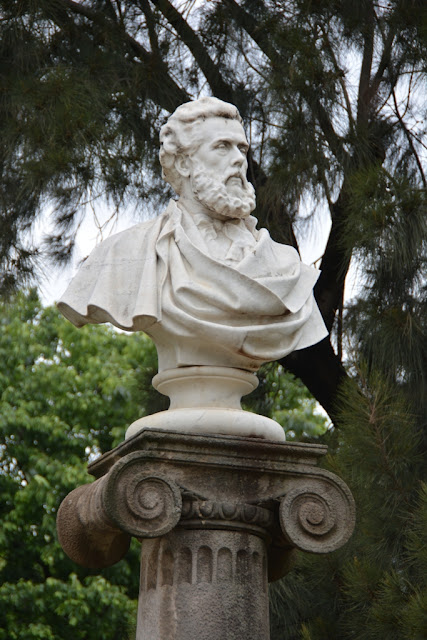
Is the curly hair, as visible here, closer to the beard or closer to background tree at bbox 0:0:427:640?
the beard

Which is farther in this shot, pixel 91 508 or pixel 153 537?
pixel 91 508

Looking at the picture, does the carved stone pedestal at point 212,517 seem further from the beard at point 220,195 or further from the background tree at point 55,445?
the background tree at point 55,445

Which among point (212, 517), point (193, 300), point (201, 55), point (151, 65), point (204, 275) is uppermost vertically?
point (201, 55)

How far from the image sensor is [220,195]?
4516mm

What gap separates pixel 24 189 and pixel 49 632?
5.08 meters

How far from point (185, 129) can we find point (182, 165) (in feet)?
0.44

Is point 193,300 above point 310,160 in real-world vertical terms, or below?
below

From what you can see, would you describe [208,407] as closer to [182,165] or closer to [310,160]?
[182,165]

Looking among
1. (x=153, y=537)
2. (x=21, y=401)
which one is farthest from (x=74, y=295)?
(x=21, y=401)

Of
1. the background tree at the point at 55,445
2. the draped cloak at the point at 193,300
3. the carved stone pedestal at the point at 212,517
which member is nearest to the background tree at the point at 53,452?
the background tree at the point at 55,445

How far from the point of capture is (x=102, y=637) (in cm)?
1095

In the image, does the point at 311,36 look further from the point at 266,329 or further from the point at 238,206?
the point at 266,329

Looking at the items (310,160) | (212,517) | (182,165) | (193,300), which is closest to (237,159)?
(182,165)

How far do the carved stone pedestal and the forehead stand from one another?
1.20 m
